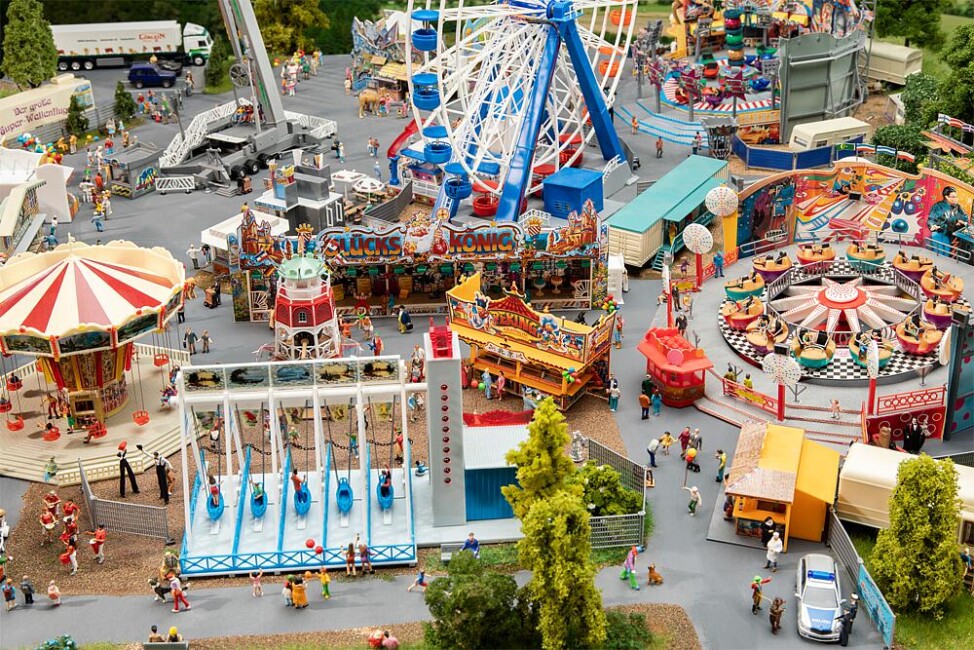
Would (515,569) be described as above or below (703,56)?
below

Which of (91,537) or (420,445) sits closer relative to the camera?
(91,537)

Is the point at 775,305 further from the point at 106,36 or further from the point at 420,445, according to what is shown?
the point at 106,36

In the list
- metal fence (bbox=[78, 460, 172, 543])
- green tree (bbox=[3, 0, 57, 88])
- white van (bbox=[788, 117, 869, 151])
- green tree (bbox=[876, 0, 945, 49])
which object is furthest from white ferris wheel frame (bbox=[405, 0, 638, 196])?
green tree (bbox=[3, 0, 57, 88])

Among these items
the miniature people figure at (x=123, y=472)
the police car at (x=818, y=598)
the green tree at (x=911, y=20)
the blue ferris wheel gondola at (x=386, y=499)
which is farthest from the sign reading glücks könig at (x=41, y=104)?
the police car at (x=818, y=598)

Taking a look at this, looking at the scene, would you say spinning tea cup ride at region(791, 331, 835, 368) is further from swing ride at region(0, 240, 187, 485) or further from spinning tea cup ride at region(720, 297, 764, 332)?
swing ride at region(0, 240, 187, 485)

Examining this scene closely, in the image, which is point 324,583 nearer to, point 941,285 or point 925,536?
point 925,536

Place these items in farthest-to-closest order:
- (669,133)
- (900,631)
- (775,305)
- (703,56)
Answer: (703,56)
(669,133)
(775,305)
(900,631)

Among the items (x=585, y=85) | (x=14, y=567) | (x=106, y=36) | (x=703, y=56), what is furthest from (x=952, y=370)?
(x=106, y=36)

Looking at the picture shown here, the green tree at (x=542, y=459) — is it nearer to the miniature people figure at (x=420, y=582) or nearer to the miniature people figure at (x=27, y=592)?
the miniature people figure at (x=420, y=582)
